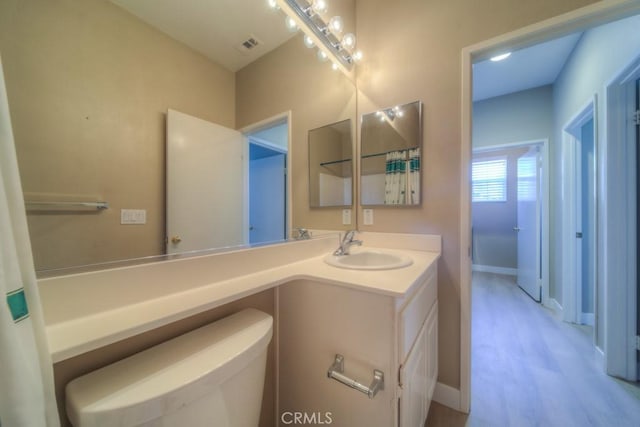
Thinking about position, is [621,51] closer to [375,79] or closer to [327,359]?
[375,79]

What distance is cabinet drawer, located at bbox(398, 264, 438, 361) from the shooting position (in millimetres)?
722

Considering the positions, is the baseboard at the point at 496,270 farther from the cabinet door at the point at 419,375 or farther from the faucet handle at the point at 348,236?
the faucet handle at the point at 348,236

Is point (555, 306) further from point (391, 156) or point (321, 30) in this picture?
point (321, 30)

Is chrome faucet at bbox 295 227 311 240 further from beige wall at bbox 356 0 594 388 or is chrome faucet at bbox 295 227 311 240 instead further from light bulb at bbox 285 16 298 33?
light bulb at bbox 285 16 298 33

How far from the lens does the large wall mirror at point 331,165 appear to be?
4.86 feet

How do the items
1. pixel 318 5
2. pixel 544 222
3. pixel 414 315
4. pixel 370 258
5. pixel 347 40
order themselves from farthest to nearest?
pixel 544 222
pixel 347 40
pixel 370 258
pixel 318 5
pixel 414 315

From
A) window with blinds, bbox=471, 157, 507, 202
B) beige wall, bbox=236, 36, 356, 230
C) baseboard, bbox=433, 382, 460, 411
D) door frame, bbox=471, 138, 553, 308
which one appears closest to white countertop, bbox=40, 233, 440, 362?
beige wall, bbox=236, 36, 356, 230

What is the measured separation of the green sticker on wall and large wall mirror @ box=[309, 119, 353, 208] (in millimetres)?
1184

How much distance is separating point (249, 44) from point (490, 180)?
14.4 ft

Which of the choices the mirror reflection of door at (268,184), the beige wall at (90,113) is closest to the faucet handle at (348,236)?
the mirror reflection of door at (268,184)

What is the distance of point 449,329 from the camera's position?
1.28 metres

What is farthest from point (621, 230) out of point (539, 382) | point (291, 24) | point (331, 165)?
point (291, 24)

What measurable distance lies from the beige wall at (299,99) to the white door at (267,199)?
11 cm

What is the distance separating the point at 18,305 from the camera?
34 cm
